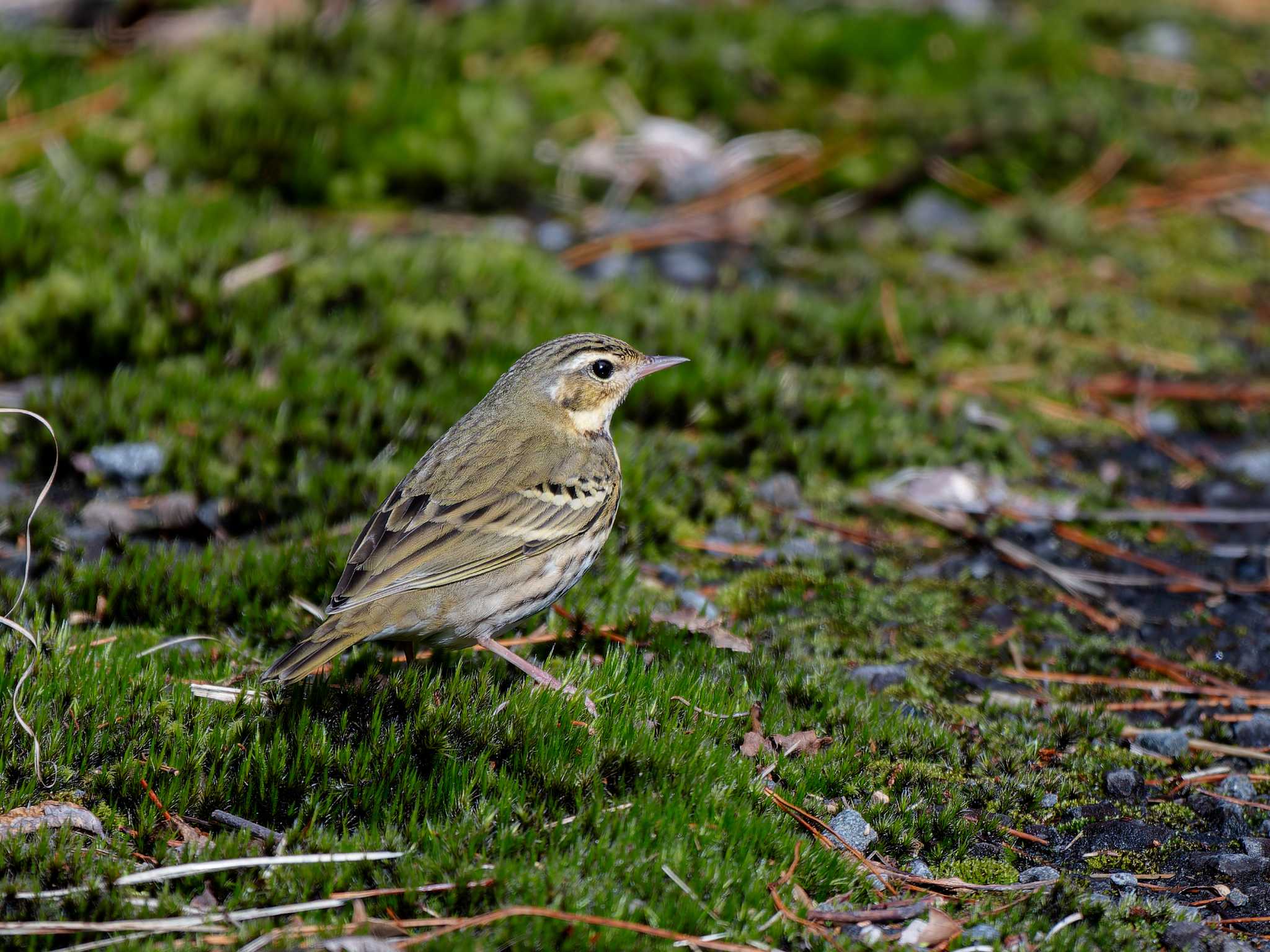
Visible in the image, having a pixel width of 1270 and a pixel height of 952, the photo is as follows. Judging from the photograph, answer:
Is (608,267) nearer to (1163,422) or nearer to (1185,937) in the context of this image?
(1163,422)

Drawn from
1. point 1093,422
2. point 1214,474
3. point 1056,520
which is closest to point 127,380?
point 1056,520

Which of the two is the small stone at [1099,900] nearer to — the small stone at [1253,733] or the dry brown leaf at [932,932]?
the dry brown leaf at [932,932]

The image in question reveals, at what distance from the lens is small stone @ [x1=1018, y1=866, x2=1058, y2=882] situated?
448 centimetres

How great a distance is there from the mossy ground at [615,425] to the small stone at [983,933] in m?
0.09

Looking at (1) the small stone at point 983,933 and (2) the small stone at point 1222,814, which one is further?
(2) the small stone at point 1222,814

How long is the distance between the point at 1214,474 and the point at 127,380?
20.8 ft

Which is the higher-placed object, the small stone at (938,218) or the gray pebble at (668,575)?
the small stone at (938,218)

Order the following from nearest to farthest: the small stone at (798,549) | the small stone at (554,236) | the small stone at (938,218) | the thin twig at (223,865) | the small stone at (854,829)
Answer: the thin twig at (223,865)
the small stone at (854,829)
the small stone at (798,549)
the small stone at (554,236)
the small stone at (938,218)

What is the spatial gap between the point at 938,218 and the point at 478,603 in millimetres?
6691

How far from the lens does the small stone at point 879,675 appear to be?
5688mm

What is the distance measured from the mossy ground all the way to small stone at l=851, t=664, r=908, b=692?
0.10m

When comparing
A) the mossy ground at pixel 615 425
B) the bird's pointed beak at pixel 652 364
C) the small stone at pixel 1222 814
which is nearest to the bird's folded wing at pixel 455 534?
the mossy ground at pixel 615 425

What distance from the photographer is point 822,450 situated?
749 cm

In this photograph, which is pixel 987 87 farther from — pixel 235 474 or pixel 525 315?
pixel 235 474
